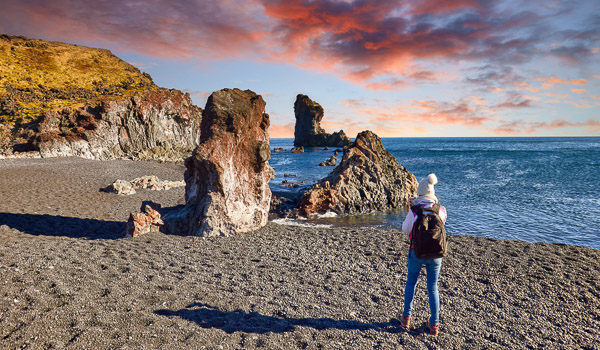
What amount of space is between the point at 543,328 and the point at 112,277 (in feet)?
37.3

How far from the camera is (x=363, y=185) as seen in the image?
2425cm

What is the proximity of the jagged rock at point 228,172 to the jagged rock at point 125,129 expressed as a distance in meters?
→ 41.8

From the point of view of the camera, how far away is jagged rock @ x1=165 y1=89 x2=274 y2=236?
47.1 feet

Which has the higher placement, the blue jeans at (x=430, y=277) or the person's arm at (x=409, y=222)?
the person's arm at (x=409, y=222)

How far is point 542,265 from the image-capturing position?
37.9 feet

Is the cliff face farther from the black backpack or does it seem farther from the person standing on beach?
the black backpack

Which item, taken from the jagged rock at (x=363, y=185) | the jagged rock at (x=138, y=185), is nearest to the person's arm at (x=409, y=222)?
the jagged rock at (x=363, y=185)

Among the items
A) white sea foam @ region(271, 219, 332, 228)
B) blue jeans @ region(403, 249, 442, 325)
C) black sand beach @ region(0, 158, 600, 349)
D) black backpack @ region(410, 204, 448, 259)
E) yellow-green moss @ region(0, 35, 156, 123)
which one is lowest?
white sea foam @ region(271, 219, 332, 228)

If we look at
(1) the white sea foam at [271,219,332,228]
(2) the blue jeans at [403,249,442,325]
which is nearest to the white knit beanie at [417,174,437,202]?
(2) the blue jeans at [403,249,442,325]

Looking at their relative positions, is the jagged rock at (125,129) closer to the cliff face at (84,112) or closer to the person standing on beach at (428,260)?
the cliff face at (84,112)

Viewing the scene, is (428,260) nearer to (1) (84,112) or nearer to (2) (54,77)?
(1) (84,112)

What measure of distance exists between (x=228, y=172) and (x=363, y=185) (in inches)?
506

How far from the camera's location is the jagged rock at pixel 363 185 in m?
22.2

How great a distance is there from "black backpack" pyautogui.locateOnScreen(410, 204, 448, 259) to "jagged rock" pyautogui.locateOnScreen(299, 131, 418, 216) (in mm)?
15089
